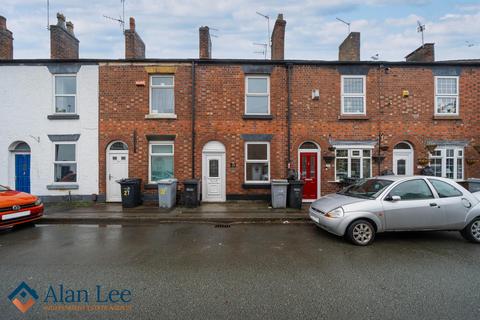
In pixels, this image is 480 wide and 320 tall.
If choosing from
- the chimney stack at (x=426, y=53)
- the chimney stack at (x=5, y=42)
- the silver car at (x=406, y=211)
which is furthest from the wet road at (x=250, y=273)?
the chimney stack at (x=5, y=42)

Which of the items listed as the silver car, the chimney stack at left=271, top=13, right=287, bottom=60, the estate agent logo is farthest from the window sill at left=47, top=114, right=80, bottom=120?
the silver car

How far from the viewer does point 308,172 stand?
32.9 feet

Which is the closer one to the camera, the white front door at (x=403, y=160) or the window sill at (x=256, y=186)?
the window sill at (x=256, y=186)

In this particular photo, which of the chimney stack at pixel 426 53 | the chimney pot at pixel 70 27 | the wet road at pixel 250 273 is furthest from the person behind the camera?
the chimney pot at pixel 70 27

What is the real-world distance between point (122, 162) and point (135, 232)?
484 cm

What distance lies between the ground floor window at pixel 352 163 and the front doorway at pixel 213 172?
5.18m

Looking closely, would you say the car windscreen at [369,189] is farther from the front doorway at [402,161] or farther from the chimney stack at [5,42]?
the chimney stack at [5,42]

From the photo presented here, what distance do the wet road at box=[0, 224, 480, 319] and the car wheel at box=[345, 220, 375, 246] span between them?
7.5 inches

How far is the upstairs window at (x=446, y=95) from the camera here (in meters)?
10.1

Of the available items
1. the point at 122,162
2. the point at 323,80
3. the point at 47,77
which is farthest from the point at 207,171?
the point at 47,77

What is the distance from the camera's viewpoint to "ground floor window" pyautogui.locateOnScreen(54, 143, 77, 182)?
9867 mm

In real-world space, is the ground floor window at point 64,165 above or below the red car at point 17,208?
above

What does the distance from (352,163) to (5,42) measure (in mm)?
16777

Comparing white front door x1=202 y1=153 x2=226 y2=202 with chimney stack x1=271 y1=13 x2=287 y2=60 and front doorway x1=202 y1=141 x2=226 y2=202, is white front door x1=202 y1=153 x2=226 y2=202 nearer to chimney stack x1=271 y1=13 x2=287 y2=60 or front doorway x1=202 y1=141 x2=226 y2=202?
front doorway x1=202 y1=141 x2=226 y2=202
